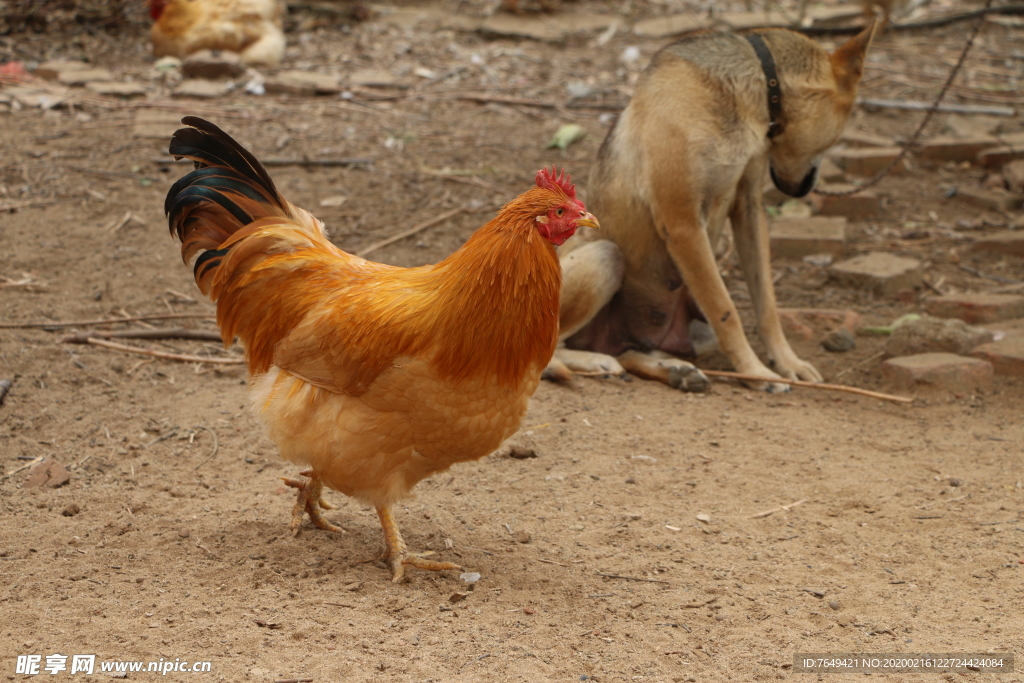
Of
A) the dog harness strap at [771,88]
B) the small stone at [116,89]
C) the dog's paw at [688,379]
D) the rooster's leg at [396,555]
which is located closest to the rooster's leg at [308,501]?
the rooster's leg at [396,555]

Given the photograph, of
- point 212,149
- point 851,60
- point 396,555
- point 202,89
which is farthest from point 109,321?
point 202,89

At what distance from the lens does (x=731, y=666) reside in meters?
2.89

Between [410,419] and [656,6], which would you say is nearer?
[410,419]

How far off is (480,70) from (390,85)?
126 cm

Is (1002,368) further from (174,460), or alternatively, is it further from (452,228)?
(174,460)

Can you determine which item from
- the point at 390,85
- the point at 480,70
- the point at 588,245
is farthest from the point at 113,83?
the point at 588,245

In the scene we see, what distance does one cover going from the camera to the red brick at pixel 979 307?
6242 millimetres

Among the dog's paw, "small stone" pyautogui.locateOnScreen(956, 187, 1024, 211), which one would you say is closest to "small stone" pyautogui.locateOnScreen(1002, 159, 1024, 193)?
"small stone" pyautogui.locateOnScreen(956, 187, 1024, 211)

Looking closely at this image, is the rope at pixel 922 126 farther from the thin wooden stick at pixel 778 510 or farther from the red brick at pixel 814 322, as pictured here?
the thin wooden stick at pixel 778 510

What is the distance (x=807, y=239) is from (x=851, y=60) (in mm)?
2451

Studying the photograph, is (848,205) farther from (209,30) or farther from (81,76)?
(81,76)

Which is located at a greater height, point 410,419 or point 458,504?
point 410,419

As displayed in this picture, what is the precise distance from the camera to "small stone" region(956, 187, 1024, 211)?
829 cm

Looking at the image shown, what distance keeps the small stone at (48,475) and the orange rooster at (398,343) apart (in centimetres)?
109
